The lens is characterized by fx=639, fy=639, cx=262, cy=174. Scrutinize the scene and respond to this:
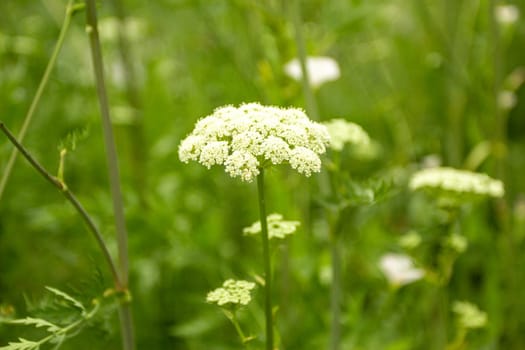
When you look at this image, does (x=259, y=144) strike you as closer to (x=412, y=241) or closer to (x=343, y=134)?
(x=343, y=134)

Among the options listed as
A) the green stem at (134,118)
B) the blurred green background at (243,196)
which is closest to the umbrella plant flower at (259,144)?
the blurred green background at (243,196)

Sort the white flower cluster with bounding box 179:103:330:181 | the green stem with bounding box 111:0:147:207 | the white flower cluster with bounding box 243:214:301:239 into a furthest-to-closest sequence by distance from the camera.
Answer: the green stem with bounding box 111:0:147:207 → the white flower cluster with bounding box 243:214:301:239 → the white flower cluster with bounding box 179:103:330:181

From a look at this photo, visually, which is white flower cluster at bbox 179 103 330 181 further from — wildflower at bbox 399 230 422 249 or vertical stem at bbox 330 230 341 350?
wildflower at bbox 399 230 422 249

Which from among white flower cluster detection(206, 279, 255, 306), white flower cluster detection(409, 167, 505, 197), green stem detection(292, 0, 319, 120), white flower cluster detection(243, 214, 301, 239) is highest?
green stem detection(292, 0, 319, 120)

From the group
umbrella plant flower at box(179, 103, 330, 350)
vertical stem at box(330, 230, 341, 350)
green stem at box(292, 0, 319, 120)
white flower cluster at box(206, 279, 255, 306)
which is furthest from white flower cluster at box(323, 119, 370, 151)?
white flower cluster at box(206, 279, 255, 306)

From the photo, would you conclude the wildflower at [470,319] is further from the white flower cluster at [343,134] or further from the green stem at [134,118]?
the green stem at [134,118]

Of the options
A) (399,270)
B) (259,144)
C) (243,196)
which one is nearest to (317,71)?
(399,270)
